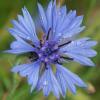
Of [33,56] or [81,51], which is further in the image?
[81,51]

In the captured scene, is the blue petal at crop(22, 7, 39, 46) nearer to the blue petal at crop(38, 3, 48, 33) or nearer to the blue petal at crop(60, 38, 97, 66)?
the blue petal at crop(38, 3, 48, 33)

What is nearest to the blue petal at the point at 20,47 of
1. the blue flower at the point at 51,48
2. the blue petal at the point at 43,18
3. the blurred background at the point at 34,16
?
the blue flower at the point at 51,48

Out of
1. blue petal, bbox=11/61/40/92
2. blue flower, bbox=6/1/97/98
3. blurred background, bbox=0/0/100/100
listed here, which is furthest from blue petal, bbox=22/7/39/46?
blurred background, bbox=0/0/100/100

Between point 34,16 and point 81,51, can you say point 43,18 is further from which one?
point 34,16

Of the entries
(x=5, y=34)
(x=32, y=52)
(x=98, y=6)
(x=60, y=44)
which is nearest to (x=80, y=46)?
(x=60, y=44)

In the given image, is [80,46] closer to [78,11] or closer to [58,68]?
[58,68]

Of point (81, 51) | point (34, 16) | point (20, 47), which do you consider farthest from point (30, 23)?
point (34, 16)

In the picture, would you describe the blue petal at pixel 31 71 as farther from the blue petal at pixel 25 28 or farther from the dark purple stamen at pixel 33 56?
the blue petal at pixel 25 28

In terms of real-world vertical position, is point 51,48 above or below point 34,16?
below
